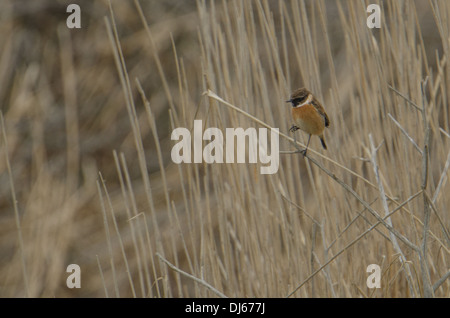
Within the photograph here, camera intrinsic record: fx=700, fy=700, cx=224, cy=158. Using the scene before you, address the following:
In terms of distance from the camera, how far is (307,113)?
1157 millimetres

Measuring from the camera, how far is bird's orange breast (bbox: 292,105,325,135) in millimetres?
1148

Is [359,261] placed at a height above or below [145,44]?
below

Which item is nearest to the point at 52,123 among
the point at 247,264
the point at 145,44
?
the point at 145,44

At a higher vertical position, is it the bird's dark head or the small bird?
the bird's dark head

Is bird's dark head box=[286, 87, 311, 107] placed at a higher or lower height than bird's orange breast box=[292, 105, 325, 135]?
higher

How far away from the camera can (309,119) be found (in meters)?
1.15

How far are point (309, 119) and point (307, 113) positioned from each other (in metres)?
0.01

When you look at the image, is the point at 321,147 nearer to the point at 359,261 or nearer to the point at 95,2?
the point at 359,261

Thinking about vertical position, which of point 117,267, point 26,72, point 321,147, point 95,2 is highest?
point 95,2

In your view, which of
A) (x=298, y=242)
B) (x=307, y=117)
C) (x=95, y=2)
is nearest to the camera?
(x=307, y=117)

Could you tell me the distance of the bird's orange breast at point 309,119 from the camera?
1.15 metres

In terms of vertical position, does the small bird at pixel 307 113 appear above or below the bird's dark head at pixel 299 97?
below

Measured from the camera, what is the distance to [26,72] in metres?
3.04
